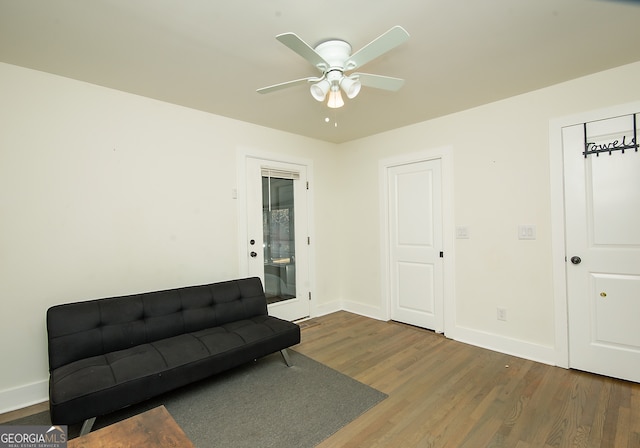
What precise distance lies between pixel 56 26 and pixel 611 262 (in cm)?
424

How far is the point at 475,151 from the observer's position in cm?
318

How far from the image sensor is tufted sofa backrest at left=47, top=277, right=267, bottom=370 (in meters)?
2.09

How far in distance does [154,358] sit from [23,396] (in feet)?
3.59

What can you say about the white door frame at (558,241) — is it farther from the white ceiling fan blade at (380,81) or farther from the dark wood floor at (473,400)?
the white ceiling fan blade at (380,81)

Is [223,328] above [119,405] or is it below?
above

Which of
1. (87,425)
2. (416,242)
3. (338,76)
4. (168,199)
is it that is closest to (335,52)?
(338,76)

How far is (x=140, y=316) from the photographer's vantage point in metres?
2.41

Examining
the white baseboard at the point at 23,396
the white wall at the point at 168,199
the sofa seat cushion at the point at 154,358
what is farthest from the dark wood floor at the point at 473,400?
the white baseboard at the point at 23,396

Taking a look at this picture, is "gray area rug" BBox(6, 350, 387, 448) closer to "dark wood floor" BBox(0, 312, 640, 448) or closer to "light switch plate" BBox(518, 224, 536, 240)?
"dark wood floor" BBox(0, 312, 640, 448)

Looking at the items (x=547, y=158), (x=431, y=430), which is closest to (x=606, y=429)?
(x=431, y=430)

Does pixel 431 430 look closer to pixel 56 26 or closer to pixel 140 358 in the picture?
pixel 140 358

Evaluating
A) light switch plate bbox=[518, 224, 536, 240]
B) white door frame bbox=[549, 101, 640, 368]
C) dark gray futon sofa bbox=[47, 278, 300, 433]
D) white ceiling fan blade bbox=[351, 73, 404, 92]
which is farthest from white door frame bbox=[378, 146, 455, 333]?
dark gray futon sofa bbox=[47, 278, 300, 433]

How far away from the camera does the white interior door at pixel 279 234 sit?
3566mm

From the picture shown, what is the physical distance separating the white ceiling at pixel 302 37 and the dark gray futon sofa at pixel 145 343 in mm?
1778
